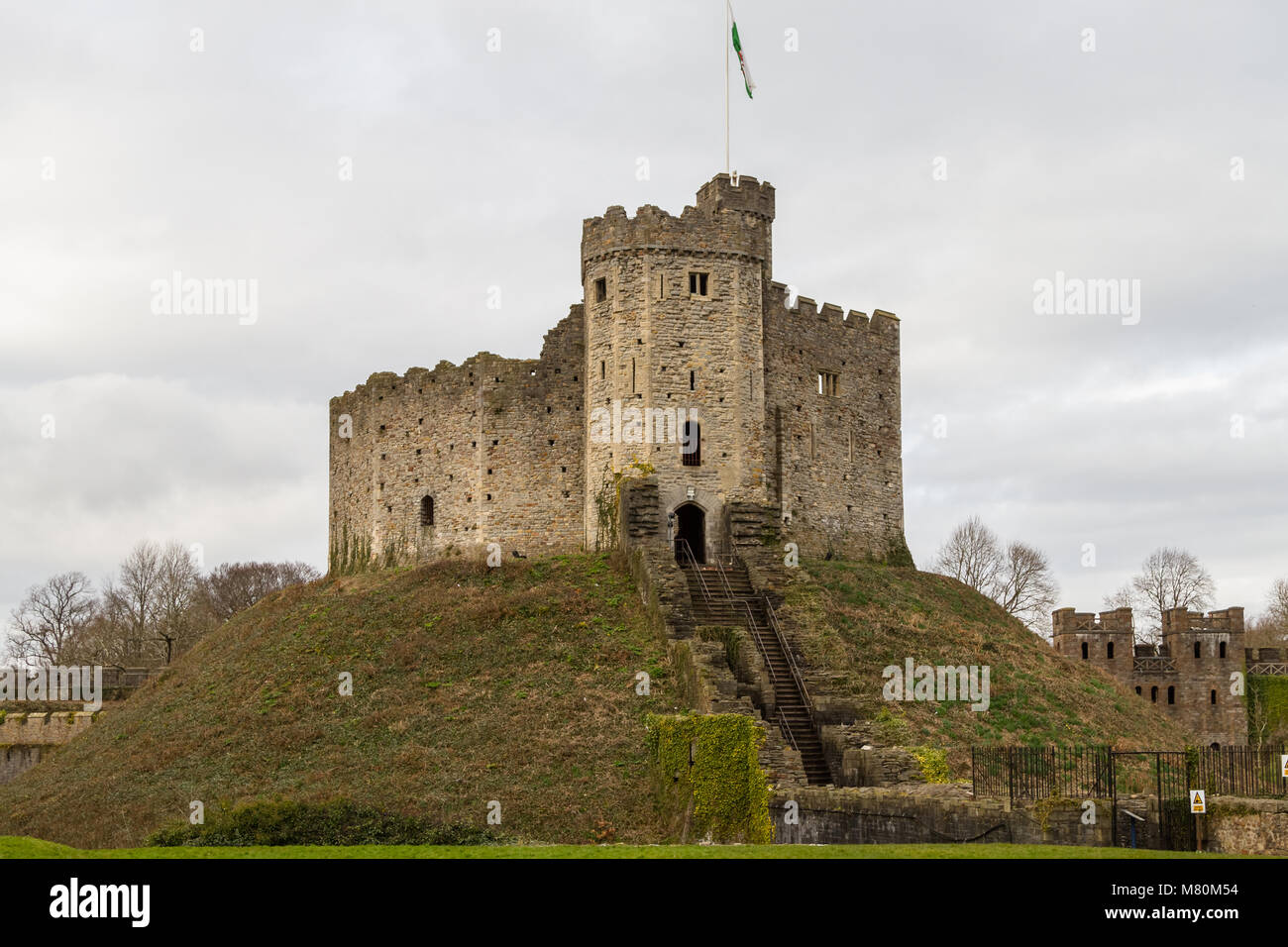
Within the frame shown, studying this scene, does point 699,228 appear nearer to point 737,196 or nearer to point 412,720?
point 737,196

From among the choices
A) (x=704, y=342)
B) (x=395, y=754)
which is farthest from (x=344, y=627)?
(x=704, y=342)

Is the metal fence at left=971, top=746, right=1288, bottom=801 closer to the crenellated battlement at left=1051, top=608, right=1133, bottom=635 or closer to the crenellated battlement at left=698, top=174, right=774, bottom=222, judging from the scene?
the crenellated battlement at left=698, top=174, right=774, bottom=222

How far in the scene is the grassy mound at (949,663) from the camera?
33219mm

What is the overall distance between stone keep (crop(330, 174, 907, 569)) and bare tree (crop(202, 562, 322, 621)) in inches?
1929

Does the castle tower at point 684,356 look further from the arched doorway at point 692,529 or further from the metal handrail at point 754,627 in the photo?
the metal handrail at point 754,627

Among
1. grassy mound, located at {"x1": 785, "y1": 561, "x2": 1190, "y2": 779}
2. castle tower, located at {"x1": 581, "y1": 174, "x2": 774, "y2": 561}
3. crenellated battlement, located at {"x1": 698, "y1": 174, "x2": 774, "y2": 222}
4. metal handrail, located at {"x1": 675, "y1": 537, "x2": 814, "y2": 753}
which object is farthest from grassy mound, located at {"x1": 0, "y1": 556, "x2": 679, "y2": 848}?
crenellated battlement, located at {"x1": 698, "y1": 174, "x2": 774, "y2": 222}

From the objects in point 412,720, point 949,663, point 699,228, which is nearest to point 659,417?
point 699,228

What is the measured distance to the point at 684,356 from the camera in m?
40.8

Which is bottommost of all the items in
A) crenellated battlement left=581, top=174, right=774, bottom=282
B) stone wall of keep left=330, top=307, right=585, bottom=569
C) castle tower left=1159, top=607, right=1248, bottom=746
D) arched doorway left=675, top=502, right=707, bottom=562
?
castle tower left=1159, top=607, right=1248, bottom=746

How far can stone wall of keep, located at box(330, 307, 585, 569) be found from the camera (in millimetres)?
43469

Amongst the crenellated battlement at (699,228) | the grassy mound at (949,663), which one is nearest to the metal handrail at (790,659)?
the grassy mound at (949,663)

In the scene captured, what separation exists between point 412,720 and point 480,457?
1458cm
